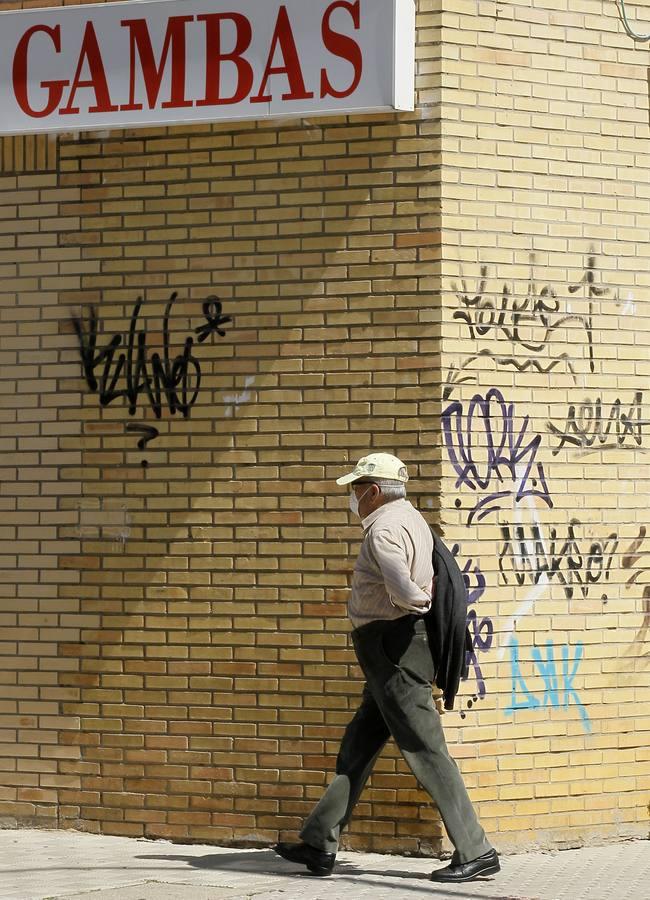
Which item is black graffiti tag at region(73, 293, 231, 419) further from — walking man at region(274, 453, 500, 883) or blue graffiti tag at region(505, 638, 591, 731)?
blue graffiti tag at region(505, 638, 591, 731)

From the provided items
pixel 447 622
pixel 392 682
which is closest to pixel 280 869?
pixel 392 682

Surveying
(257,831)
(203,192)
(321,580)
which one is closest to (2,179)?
(203,192)

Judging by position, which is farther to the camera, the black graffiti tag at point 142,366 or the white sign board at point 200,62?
the black graffiti tag at point 142,366

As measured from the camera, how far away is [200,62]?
767cm

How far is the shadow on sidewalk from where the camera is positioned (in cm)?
664

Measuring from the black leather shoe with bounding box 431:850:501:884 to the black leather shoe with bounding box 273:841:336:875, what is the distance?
45cm

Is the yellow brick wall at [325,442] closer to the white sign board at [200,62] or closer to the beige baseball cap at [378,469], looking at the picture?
the white sign board at [200,62]

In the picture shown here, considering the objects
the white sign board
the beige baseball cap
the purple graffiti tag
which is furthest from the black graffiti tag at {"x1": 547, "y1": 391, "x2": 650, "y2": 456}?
the white sign board

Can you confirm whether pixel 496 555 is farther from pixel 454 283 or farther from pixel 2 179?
pixel 2 179

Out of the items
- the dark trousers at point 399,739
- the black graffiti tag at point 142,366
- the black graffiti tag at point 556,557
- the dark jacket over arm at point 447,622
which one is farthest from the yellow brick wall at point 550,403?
the black graffiti tag at point 142,366

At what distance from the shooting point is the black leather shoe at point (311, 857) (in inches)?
271

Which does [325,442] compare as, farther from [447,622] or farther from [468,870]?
[468,870]

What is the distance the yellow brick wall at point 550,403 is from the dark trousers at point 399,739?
0.65 metres

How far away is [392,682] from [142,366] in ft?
7.03
